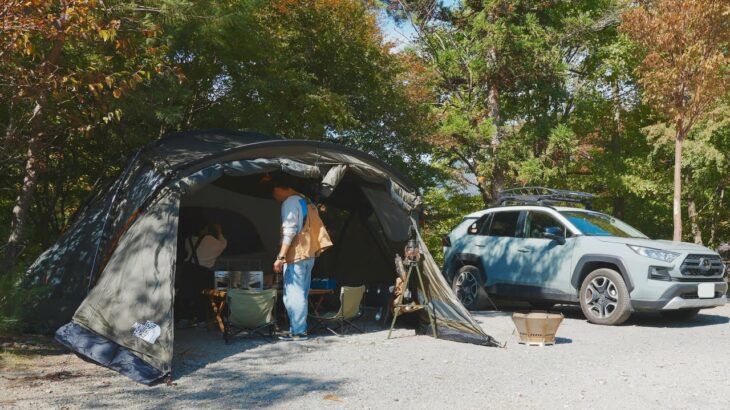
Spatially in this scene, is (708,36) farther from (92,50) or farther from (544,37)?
(92,50)

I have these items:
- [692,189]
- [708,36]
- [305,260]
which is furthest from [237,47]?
[692,189]

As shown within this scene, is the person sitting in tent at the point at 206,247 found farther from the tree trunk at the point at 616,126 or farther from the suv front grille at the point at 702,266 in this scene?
the tree trunk at the point at 616,126

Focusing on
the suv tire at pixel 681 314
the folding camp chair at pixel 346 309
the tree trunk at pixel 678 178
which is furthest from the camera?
the tree trunk at pixel 678 178

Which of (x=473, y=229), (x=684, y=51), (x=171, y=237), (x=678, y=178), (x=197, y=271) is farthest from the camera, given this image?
(x=678, y=178)

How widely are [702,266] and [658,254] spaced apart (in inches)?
29.7

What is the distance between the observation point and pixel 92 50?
351 inches

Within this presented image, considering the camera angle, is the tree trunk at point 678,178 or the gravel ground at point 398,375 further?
the tree trunk at point 678,178

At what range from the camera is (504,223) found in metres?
11.4

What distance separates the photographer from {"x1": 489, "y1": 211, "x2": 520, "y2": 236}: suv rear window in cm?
1120

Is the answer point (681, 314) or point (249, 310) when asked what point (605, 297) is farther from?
point (249, 310)

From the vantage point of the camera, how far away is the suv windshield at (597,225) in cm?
1023

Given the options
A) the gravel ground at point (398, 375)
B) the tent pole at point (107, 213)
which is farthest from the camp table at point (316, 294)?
the tent pole at point (107, 213)

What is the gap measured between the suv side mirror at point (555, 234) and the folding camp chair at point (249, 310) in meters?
4.47

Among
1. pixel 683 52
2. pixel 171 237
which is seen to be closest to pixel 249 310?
Result: pixel 171 237
